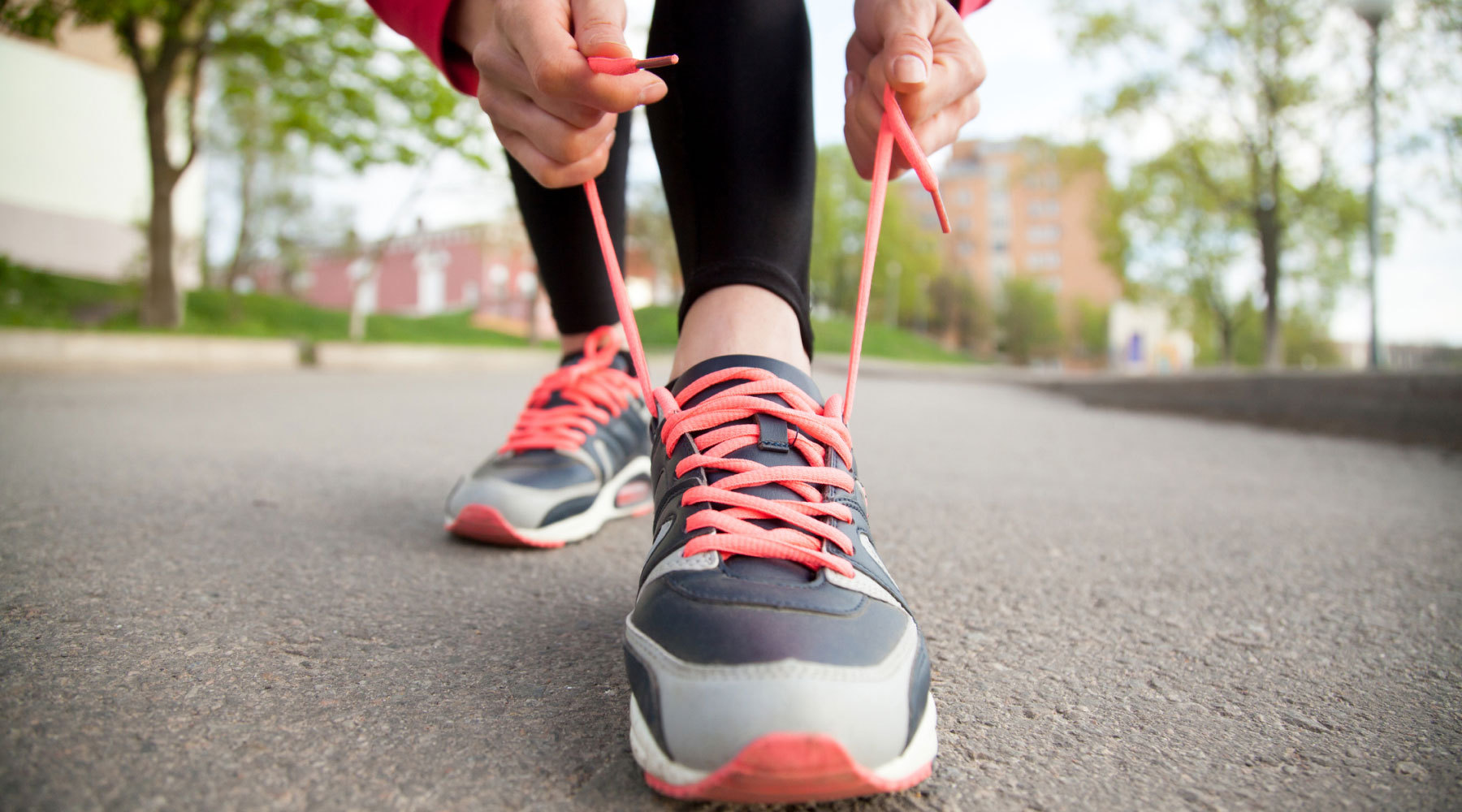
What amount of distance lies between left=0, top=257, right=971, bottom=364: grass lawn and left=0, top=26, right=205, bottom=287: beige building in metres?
2.74

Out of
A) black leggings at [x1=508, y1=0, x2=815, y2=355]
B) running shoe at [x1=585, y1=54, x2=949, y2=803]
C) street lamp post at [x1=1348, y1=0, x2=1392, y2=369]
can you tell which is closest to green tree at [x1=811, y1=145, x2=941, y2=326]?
street lamp post at [x1=1348, y1=0, x2=1392, y2=369]

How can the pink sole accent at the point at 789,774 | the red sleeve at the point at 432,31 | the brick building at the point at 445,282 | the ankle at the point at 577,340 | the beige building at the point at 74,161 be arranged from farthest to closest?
the brick building at the point at 445,282
the beige building at the point at 74,161
the ankle at the point at 577,340
the red sleeve at the point at 432,31
the pink sole accent at the point at 789,774

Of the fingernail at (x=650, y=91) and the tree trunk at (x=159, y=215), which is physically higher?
the tree trunk at (x=159, y=215)

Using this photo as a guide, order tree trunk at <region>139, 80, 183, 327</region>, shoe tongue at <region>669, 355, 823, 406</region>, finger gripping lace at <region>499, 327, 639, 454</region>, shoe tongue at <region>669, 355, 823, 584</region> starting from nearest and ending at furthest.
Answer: shoe tongue at <region>669, 355, 823, 584</region> < shoe tongue at <region>669, 355, 823, 406</region> < finger gripping lace at <region>499, 327, 639, 454</region> < tree trunk at <region>139, 80, 183, 327</region>

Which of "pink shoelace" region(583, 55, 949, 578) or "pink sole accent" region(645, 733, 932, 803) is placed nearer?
"pink sole accent" region(645, 733, 932, 803)

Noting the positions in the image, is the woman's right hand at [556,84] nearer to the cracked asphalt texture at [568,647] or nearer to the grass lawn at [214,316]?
the cracked asphalt texture at [568,647]

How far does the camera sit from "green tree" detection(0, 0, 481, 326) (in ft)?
26.5

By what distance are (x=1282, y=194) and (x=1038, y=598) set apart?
660 inches

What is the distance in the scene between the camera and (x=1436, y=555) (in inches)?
58.1

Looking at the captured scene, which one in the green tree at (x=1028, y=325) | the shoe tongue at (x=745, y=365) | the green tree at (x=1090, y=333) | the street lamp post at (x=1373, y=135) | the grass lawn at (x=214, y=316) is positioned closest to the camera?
the shoe tongue at (x=745, y=365)

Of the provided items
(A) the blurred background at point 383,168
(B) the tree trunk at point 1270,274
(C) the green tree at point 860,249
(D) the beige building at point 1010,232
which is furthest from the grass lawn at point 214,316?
(D) the beige building at point 1010,232

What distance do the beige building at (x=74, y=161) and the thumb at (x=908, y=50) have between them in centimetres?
1492

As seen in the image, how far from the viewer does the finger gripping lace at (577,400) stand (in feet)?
4.32

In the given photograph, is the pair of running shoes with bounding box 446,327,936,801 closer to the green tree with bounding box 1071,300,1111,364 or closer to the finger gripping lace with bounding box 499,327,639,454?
the finger gripping lace with bounding box 499,327,639,454
